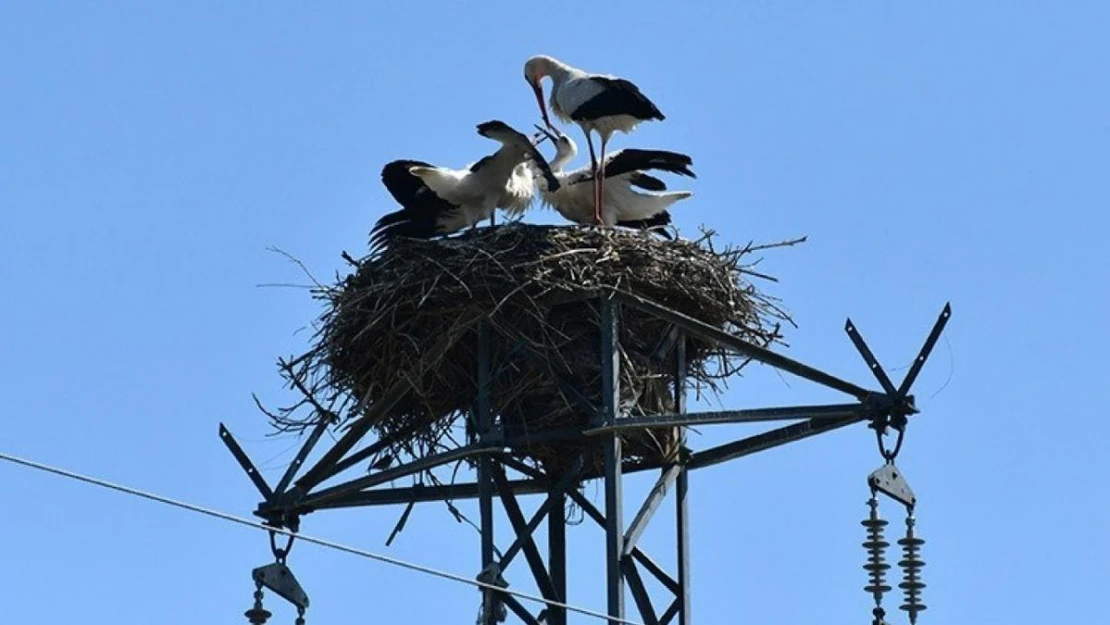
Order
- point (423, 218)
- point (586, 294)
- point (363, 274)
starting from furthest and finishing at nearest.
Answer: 1. point (423, 218)
2. point (363, 274)
3. point (586, 294)

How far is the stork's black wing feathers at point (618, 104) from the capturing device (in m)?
19.6

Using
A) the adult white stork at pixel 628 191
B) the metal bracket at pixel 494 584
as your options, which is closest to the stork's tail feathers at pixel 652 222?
the adult white stork at pixel 628 191

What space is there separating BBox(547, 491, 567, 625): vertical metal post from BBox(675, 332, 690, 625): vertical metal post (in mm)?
670

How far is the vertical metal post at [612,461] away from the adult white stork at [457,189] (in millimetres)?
2750

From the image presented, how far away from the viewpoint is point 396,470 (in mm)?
17281

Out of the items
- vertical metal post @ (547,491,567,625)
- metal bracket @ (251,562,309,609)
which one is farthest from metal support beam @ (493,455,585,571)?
metal bracket @ (251,562,309,609)

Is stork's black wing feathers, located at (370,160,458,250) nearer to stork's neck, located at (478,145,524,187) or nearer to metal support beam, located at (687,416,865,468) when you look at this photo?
stork's neck, located at (478,145,524,187)

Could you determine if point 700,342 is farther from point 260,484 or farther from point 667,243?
point 260,484

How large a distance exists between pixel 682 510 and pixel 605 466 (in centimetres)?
87

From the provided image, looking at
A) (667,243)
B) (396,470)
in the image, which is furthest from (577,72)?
(396,470)

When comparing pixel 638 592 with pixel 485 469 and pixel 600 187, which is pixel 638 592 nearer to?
pixel 485 469

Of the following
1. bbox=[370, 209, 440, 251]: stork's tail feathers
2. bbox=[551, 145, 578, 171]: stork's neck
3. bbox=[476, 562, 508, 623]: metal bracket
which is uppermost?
bbox=[551, 145, 578, 171]: stork's neck

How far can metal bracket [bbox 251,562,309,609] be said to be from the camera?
14914mm

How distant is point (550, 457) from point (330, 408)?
1.32m
